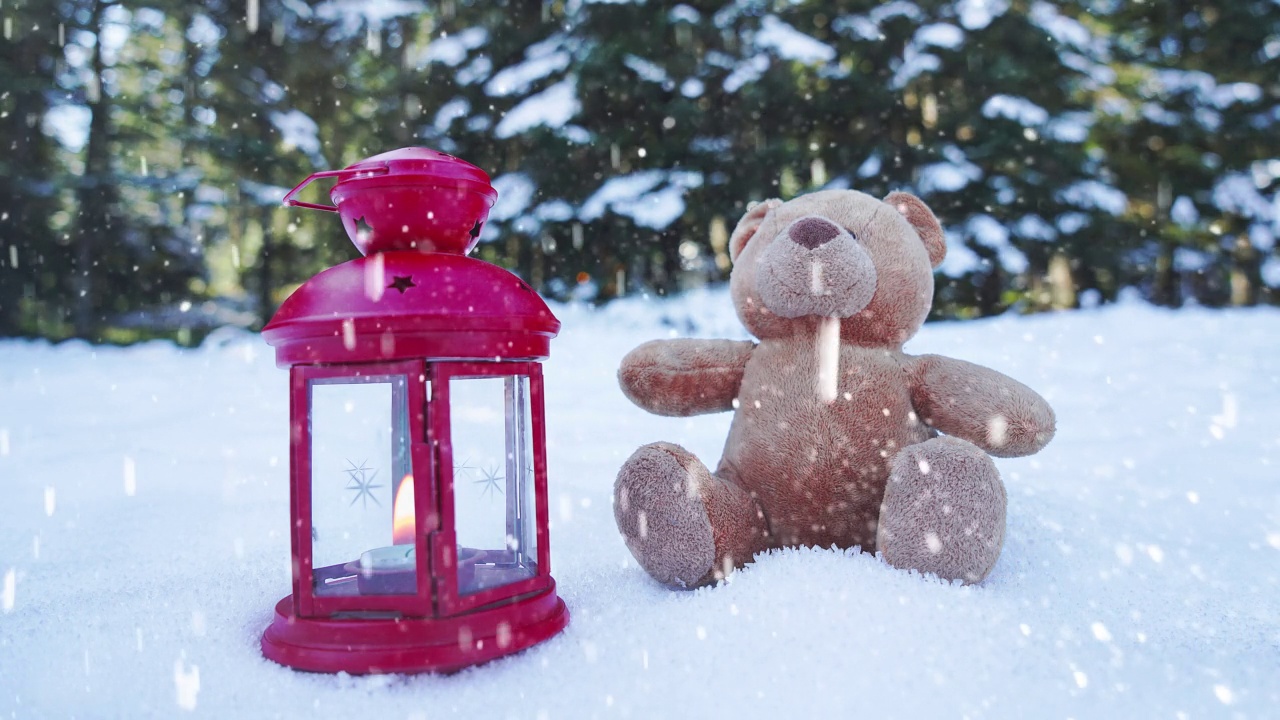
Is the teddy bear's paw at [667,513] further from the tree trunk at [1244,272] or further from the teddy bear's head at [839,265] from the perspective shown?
the tree trunk at [1244,272]

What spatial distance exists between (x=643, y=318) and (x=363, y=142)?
2284mm

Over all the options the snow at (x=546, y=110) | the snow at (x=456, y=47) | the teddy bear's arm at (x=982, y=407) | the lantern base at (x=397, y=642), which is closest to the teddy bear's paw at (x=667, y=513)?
the lantern base at (x=397, y=642)

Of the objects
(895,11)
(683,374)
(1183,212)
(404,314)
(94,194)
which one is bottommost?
(683,374)

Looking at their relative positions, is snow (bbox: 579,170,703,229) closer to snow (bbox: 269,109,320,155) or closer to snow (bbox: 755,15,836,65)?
snow (bbox: 755,15,836,65)

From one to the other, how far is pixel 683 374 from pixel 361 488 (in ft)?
2.32

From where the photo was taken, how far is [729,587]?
152 cm

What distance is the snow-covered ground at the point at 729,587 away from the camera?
4.11ft

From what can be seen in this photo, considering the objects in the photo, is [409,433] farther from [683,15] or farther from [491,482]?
[683,15]

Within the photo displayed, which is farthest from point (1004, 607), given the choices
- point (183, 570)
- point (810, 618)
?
point (183, 570)

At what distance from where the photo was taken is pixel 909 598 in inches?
55.0

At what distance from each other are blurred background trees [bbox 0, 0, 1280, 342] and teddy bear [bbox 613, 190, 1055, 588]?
2821mm

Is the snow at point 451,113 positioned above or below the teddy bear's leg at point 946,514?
above

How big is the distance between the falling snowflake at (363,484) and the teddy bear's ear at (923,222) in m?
1.27

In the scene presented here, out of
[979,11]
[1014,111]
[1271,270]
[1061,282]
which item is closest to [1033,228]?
[1061,282]
